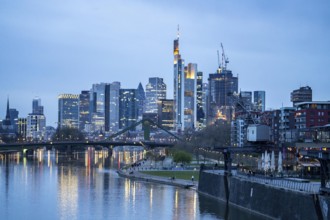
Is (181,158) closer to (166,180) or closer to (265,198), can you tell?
(166,180)

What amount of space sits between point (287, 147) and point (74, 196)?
1603 inches

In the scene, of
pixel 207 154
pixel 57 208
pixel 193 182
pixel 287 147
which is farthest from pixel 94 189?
pixel 207 154

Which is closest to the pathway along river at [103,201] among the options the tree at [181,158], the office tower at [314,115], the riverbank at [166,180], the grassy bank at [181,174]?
the riverbank at [166,180]

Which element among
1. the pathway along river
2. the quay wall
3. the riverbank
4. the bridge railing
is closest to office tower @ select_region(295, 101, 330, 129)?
the riverbank

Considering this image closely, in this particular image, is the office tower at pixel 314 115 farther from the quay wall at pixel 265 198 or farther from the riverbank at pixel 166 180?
the quay wall at pixel 265 198

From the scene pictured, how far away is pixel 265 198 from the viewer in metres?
50.1

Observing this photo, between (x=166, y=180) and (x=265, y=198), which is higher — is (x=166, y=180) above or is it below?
below

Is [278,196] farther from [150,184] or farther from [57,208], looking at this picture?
[150,184]

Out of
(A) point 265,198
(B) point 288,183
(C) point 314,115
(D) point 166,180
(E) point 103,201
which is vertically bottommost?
(E) point 103,201

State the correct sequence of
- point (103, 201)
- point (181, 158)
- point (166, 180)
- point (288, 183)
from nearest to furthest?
point (288, 183) < point (103, 201) < point (166, 180) < point (181, 158)

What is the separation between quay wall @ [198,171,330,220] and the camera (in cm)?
4019

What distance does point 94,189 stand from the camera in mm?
77250

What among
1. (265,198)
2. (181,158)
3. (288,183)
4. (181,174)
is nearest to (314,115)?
(181,158)

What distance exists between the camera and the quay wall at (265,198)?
132ft
